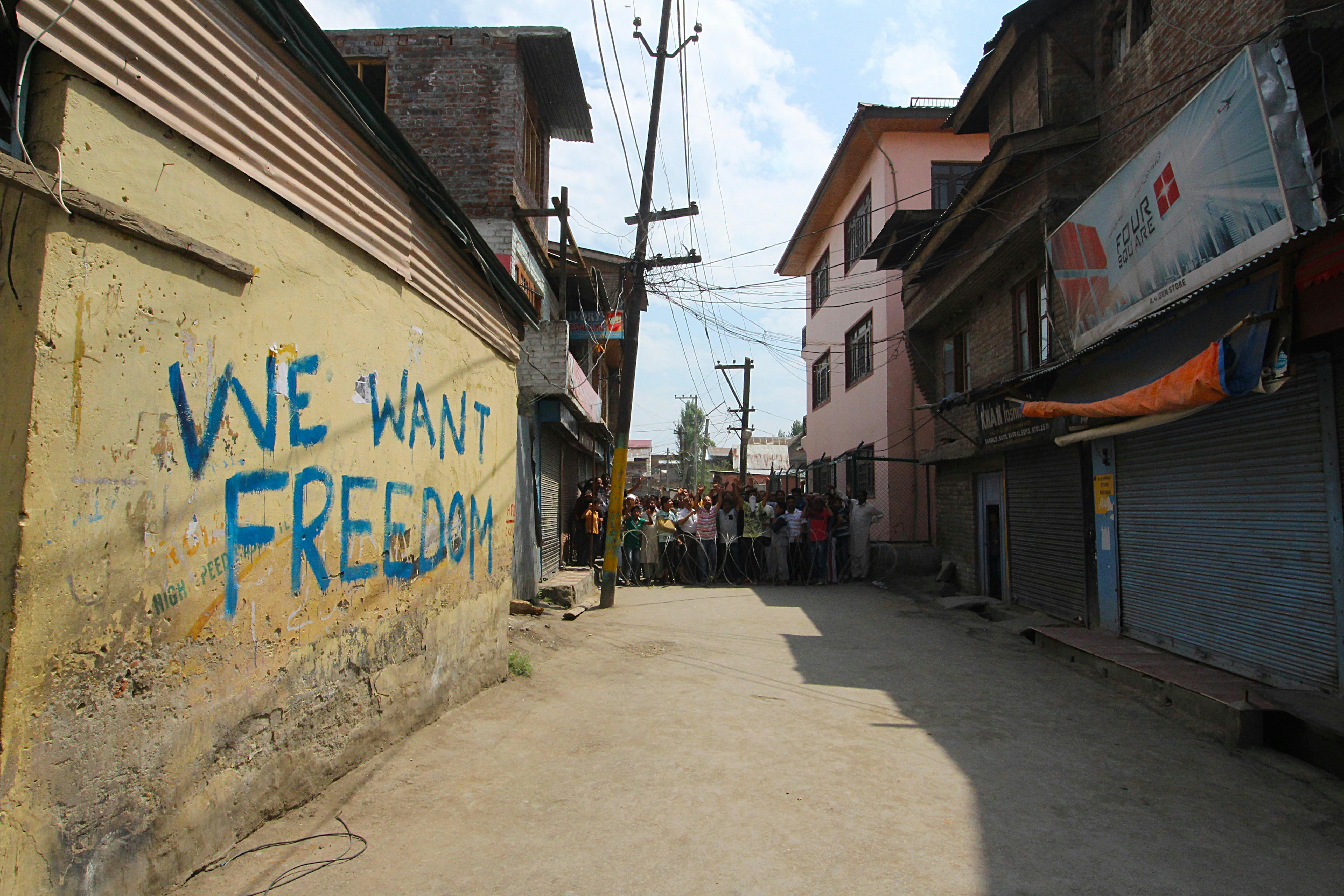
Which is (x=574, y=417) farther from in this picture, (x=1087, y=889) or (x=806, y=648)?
(x=1087, y=889)

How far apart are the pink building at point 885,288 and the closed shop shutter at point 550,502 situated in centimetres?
780

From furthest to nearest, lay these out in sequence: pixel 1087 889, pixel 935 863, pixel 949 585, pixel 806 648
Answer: pixel 949 585 → pixel 806 648 → pixel 935 863 → pixel 1087 889

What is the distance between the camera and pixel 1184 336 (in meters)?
7.47

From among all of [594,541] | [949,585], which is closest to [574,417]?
[594,541]

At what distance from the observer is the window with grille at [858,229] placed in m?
20.7

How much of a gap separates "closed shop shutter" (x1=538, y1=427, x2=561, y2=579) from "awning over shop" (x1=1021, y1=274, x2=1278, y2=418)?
7.48 metres

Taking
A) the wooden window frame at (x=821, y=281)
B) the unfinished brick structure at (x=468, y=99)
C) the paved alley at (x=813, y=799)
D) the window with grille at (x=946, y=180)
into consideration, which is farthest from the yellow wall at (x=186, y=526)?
the wooden window frame at (x=821, y=281)

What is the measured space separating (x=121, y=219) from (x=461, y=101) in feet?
37.3

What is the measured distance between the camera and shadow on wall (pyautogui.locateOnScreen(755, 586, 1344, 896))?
3387mm

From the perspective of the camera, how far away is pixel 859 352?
22.4m

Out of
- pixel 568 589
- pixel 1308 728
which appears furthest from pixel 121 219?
pixel 568 589

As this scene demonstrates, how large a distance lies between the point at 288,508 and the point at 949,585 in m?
12.7

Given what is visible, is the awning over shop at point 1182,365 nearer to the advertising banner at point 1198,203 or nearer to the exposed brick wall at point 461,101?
the advertising banner at point 1198,203

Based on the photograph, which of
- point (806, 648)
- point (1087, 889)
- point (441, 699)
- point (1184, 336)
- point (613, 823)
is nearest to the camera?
point (1087, 889)
